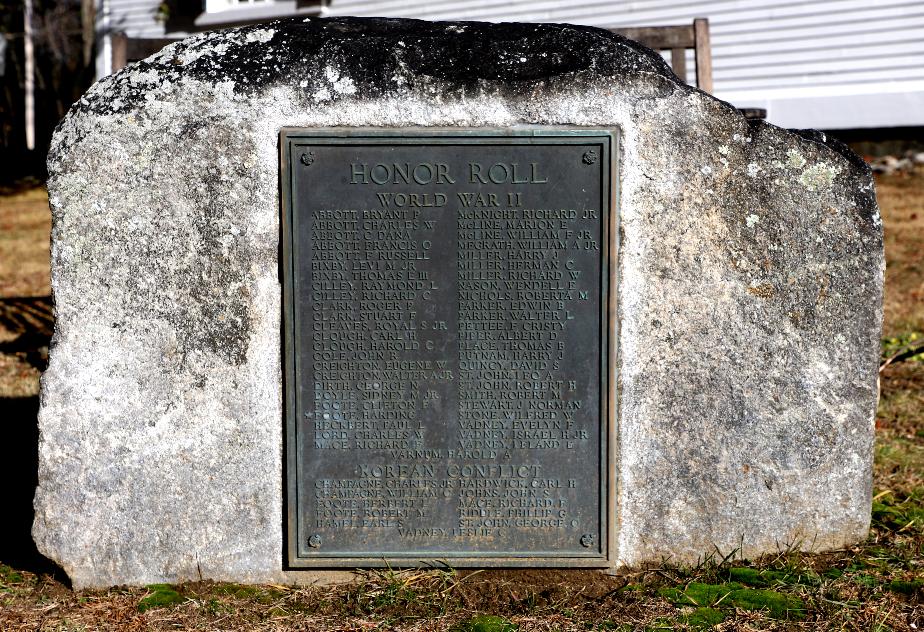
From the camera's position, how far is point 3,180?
→ 14.5m

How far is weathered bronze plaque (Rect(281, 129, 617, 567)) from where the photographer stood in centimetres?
296

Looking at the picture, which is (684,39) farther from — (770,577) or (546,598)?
(546,598)

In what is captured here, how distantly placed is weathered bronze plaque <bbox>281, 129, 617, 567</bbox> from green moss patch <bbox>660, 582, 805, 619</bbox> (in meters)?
0.27

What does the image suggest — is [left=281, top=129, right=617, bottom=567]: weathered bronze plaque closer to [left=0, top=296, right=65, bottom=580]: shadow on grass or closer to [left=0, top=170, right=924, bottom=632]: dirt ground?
[left=0, top=170, right=924, bottom=632]: dirt ground

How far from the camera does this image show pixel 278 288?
2.98m

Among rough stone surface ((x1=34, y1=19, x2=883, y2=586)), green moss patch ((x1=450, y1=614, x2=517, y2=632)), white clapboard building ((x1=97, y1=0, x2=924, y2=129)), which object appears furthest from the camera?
white clapboard building ((x1=97, y1=0, x2=924, y2=129))

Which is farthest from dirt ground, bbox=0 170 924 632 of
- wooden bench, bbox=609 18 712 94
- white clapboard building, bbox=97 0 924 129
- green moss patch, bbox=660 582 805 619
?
white clapboard building, bbox=97 0 924 129

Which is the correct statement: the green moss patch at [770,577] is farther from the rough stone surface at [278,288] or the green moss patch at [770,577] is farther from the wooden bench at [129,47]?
the wooden bench at [129,47]

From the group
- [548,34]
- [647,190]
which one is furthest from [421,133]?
[647,190]

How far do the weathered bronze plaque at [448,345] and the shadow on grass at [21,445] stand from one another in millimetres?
1139

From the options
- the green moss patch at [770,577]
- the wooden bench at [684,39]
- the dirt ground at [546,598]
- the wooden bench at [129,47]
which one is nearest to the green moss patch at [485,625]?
the dirt ground at [546,598]

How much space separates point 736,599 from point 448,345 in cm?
122

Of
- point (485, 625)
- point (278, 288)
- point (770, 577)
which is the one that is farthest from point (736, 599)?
point (278, 288)

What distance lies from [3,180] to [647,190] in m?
14.1
